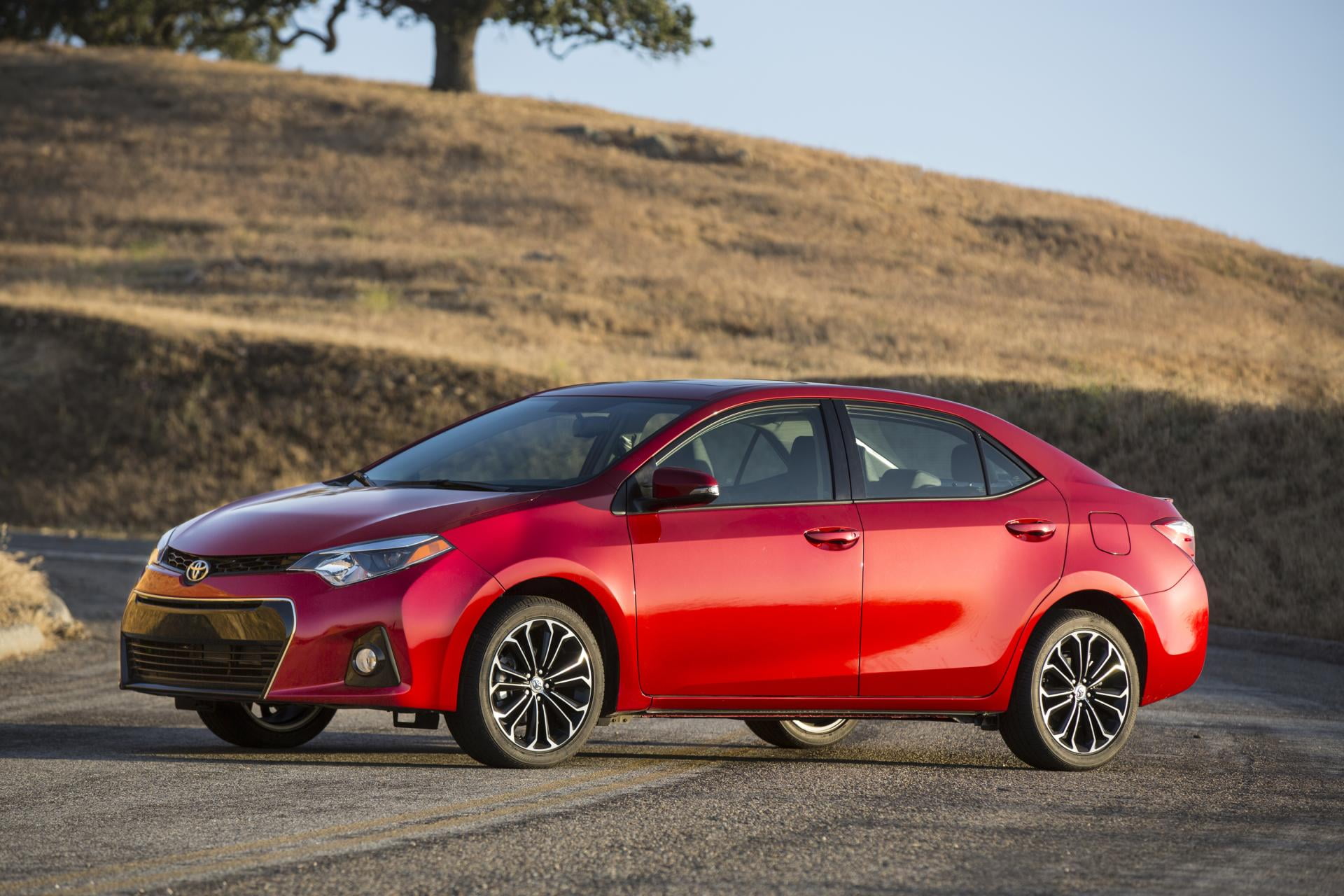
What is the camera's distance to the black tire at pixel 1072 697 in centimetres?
854

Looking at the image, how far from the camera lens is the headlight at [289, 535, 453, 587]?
7406mm

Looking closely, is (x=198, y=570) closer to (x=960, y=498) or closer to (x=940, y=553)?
(x=940, y=553)

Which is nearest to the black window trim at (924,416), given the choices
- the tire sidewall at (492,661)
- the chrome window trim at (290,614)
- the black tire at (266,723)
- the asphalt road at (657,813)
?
the asphalt road at (657,813)

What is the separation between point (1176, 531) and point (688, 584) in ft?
9.04

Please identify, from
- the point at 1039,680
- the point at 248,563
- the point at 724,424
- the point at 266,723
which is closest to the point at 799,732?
the point at 1039,680

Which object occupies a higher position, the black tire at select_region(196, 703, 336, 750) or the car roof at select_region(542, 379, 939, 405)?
the car roof at select_region(542, 379, 939, 405)

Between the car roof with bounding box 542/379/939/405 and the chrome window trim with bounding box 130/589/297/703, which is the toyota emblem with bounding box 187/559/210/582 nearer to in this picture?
the chrome window trim with bounding box 130/589/297/703

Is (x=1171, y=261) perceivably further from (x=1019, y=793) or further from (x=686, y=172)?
(x=1019, y=793)

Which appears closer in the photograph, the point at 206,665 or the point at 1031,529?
the point at 206,665

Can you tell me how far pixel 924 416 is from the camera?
8859mm

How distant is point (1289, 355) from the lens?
44406mm

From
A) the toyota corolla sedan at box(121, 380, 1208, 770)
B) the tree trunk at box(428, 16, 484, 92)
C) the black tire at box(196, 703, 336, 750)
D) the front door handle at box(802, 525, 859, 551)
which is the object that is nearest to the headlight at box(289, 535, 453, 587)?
the toyota corolla sedan at box(121, 380, 1208, 770)

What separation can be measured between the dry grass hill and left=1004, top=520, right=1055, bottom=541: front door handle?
8.11 m

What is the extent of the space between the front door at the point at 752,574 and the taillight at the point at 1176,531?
179 centimetres
